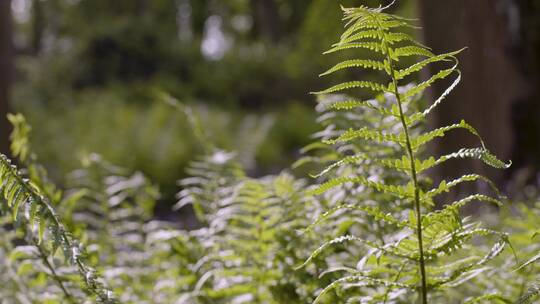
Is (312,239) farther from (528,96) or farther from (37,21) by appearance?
(37,21)

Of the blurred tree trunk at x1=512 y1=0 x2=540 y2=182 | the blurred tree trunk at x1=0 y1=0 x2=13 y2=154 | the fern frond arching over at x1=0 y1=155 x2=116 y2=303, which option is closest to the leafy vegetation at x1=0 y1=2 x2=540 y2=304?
the fern frond arching over at x1=0 y1=155 x2=116 y2=303

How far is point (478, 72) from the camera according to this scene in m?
4.65

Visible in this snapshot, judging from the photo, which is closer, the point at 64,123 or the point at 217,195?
the point at 217,195

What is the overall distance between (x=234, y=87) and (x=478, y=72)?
10.4 m

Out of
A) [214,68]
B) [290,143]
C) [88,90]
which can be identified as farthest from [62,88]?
[290,143]

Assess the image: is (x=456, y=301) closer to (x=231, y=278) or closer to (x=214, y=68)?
(x=231, y=278)

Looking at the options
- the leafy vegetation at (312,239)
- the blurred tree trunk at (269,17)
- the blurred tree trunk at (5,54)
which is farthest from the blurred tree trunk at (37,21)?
the leafy vegetation at (312,239)

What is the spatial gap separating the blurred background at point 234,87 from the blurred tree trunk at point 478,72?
0.01m

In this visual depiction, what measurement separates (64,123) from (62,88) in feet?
11.5

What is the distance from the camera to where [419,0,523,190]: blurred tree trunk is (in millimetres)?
3984

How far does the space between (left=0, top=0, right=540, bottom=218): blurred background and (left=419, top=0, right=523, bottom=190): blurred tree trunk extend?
0.01m

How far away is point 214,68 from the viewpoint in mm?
15047

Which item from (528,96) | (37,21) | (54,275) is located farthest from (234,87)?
(54,275)

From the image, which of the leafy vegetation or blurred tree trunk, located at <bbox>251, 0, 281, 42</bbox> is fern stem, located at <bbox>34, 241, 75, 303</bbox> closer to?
the leafy vegetation
